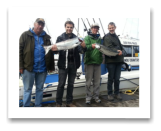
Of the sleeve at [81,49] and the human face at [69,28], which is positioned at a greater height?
the human face at [69,28]

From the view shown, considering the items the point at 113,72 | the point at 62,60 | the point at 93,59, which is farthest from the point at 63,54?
the point at 113,72

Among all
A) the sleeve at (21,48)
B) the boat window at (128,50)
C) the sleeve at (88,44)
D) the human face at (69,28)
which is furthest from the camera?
the boat window at (128,50)

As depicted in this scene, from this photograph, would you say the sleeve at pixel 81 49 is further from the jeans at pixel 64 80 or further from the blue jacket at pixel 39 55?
the blue jacket at pixel 39 55

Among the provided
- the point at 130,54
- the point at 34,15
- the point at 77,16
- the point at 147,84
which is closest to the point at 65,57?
the point at 77,16

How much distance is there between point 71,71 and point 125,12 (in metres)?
1.91

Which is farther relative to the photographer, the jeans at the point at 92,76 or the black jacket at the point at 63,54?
the jeans at the point at 92,76

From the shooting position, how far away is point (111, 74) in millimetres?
3418

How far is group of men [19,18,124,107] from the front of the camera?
263 cm

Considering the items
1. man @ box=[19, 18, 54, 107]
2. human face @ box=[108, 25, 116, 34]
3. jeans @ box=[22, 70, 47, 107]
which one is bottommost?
jeans @ box=[22, 70, 47, 107]

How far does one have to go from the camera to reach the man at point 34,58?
2611mm

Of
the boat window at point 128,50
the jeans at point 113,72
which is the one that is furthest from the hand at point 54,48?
the boat window at point 128,50

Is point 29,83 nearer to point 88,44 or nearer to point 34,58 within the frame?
point 34,58

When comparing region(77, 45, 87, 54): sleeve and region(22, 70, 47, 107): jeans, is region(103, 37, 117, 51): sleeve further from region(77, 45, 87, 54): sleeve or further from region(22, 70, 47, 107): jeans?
region(22, 70, 47, 107): jeans

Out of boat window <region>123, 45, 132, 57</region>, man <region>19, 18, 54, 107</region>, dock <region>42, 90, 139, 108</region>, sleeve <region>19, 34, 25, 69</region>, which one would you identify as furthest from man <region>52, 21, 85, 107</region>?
boat window <region>123, 45, 132, 57</region>
